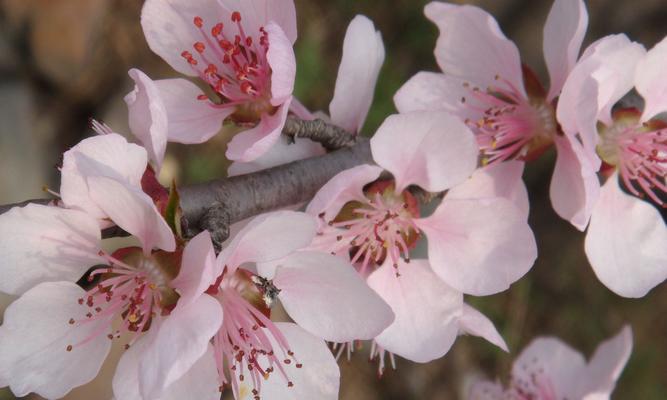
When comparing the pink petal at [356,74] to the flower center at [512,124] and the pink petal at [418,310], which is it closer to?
the flower center at [512,124]

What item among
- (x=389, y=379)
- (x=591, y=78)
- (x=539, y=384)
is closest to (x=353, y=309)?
(x=591, y=78)

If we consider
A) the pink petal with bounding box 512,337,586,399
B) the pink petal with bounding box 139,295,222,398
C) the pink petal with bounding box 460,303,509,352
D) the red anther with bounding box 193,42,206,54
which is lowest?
the pink petal with bounding box 512,337,586,399

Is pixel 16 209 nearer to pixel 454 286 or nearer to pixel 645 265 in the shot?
pixel 454 286

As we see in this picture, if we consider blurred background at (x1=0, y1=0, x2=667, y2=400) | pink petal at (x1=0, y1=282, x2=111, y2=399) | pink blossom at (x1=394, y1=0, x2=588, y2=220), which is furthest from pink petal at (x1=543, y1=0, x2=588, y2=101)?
blurred background at (x1=0, y1=0, x2=667, y2=400)

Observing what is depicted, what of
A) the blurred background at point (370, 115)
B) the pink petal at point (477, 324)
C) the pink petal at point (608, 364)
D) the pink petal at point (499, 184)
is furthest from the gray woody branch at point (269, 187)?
the blurred background at point (370, 115)

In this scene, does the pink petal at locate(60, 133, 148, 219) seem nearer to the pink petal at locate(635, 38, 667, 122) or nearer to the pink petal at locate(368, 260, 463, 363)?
the pink petal at locate(368, 260, 463, 363)

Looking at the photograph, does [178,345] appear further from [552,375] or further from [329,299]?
[552,375]
